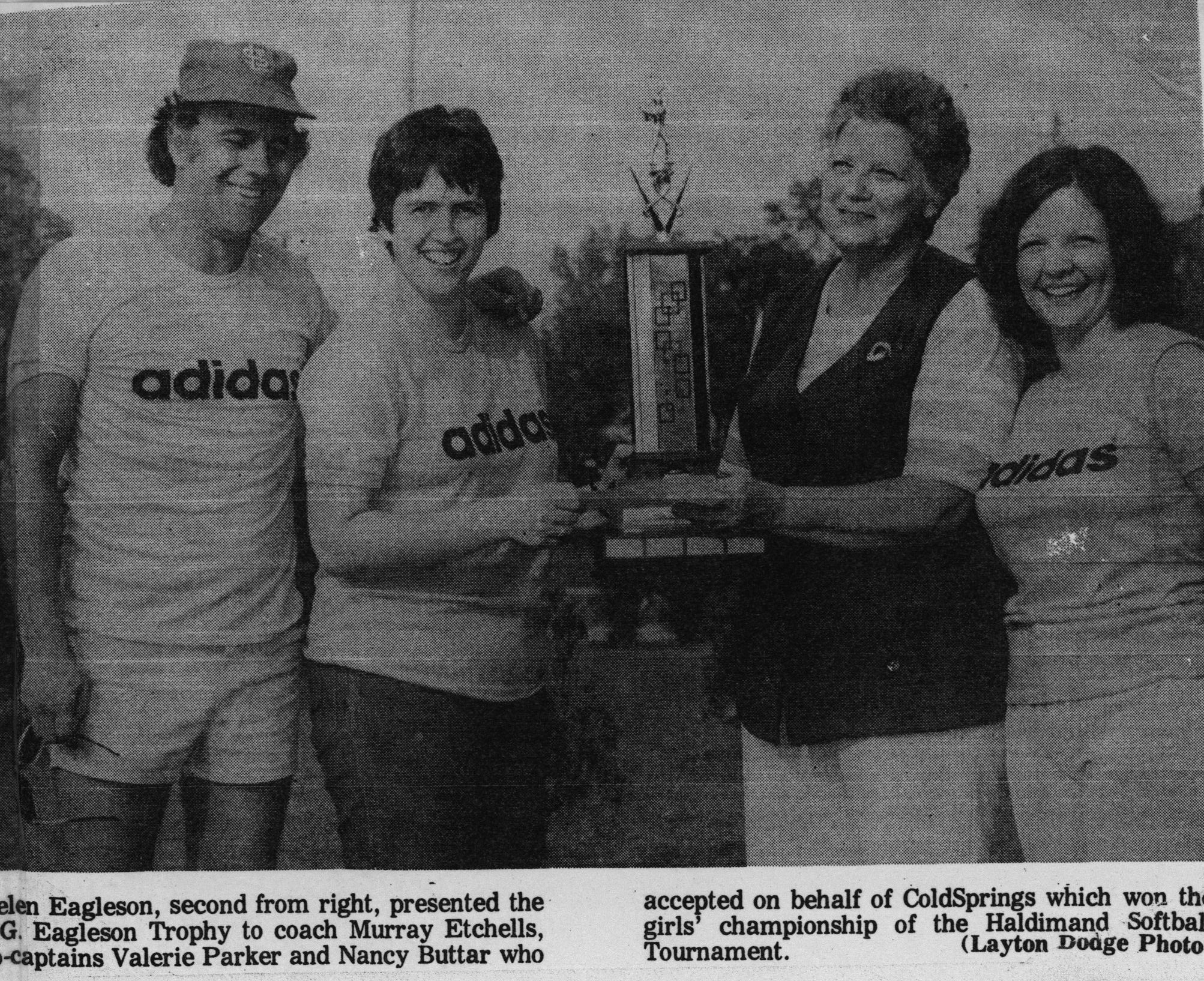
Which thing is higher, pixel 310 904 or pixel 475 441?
pixel 475 441

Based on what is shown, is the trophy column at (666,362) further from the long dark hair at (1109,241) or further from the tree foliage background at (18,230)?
the tree foliage background at (18,230)

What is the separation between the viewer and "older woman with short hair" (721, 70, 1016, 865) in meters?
3.22

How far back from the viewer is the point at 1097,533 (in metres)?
3.23

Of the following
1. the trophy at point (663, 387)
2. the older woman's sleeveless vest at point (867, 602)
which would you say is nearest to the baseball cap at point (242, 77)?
the trophy at point (663, 387)

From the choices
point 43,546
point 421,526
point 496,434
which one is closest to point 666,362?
point 496,434

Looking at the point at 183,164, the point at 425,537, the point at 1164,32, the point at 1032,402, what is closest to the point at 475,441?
the point at 425,537

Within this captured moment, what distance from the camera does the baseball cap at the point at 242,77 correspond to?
3.28m

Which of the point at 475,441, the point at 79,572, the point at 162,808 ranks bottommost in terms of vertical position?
the point at 162,808

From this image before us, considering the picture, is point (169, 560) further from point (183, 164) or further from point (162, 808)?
point (183, 164)

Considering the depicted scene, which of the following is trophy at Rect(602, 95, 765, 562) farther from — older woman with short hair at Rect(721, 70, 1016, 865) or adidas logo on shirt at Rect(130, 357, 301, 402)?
adidas logo on shirt at Rect(130, 357, 301, 402)

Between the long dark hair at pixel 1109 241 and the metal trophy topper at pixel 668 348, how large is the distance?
750 mm

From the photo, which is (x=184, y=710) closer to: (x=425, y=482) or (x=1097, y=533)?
(x=425, y=482)

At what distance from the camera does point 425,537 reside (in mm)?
3205

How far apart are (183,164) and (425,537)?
115 cm
